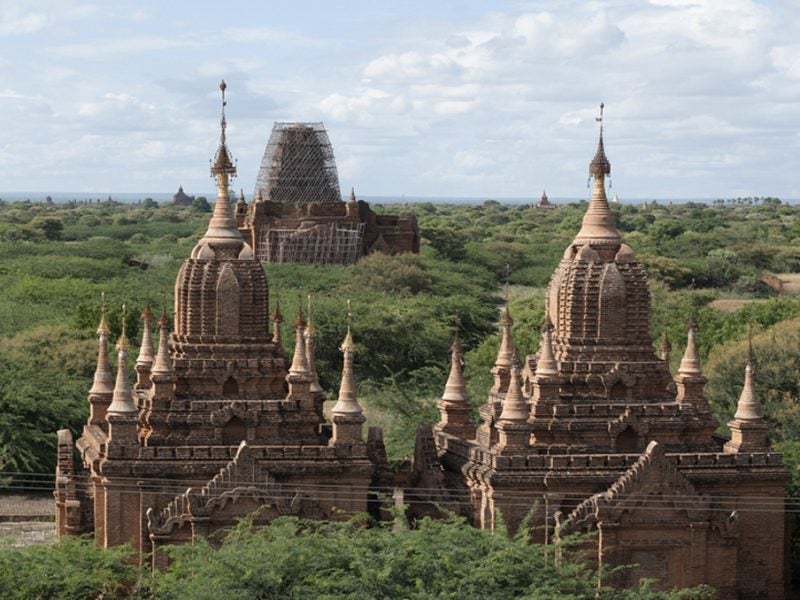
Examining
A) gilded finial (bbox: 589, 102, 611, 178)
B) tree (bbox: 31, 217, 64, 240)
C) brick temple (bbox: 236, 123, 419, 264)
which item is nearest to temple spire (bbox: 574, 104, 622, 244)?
gilded finial (bbox: 589, 102, 611, 178)

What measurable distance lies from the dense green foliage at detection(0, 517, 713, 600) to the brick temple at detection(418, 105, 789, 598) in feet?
5.39

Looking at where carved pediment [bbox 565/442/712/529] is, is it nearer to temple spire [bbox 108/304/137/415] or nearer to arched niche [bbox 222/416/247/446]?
arched niche [bbox 222/416/247/446]

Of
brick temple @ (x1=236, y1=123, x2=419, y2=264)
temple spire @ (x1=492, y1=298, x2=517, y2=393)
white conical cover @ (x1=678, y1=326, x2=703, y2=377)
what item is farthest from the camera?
brick temple @ (x1=236, y1=123, x2=419, y2=264)

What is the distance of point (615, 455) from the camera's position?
31.0m

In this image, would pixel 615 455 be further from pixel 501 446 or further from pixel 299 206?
pixel 299 206

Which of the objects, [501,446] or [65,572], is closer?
[65,572]

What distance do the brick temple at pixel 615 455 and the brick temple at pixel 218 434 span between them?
8.03ft

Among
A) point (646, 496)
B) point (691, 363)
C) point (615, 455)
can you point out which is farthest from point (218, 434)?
point (691, 363)

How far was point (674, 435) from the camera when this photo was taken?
32.1 meters

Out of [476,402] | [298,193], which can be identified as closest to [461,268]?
[298,193]

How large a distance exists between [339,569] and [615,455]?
6.70m

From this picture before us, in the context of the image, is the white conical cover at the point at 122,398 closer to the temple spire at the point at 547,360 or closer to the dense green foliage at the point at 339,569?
the dense green foliage at the point at 339,569

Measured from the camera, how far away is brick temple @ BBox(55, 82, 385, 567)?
100 ft

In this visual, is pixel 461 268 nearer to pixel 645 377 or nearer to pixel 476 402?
pixel 476 402
